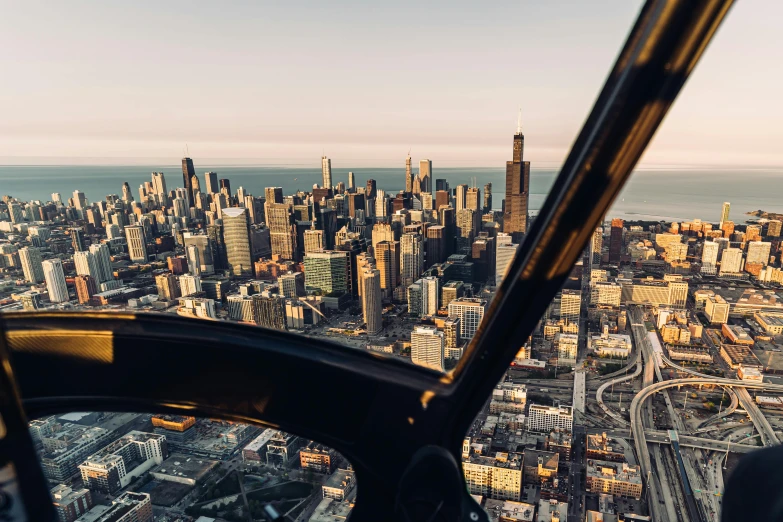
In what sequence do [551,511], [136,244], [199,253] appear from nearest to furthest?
[551,511] → [136,244] → [199,253]


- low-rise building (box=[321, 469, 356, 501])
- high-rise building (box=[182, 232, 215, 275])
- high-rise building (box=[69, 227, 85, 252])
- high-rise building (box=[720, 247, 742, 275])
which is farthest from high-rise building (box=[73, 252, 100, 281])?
high-rise building (box=[720, 247, 742, 275])

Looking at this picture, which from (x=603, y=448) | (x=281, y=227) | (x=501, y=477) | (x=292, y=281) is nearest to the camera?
(x=501, y=477)

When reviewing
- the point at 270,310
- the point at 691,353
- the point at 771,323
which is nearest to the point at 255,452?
the point at 270,310

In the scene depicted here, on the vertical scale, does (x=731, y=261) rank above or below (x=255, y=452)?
below

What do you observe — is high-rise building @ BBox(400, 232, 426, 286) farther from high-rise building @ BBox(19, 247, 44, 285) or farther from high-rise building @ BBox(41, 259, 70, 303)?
high-rise building @ BBox(19, 247, 44, 285)

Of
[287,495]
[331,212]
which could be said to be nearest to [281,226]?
[331,212]

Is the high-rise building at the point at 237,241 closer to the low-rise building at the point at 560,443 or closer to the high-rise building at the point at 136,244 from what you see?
the high-rise building at the point at 136,244

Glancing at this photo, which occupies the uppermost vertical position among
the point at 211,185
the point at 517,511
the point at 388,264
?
the point at 211,185

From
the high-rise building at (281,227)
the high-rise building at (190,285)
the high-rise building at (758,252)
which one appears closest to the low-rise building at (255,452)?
the high-rise building at (190,285)

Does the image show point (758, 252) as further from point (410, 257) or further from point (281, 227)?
point (281, 227)
